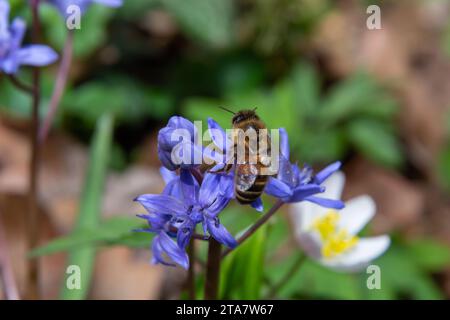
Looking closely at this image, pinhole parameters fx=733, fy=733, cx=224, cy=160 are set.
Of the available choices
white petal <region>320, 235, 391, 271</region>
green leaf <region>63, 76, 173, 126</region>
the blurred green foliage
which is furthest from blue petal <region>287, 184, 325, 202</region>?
green leaf <region>63, 76, 173, 126</region>

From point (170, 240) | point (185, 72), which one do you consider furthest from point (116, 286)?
point (185, 72)

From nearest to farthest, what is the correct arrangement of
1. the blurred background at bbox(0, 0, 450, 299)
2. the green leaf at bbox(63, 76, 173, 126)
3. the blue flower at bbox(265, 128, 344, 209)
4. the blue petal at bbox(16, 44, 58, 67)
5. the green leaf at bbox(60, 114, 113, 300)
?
the blue flower at bbox(265, 128, 344, 209) < the blue petal at bbox(16, 44, 58, 67) < the green leaf at bbox(60, 114, 113, 300) < the blurred background at bbox(0, 0, 450, 299) < the green leaf at bbox(63, 76, 173, 126)

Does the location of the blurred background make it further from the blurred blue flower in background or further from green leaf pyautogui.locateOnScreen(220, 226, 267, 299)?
the blurred blue flower in background

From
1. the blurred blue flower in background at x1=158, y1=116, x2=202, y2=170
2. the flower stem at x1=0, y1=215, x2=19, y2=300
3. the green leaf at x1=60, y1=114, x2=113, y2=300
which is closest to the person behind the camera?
the blurred blue flower in background at x1=158, y1=116, x2=202, y2=170

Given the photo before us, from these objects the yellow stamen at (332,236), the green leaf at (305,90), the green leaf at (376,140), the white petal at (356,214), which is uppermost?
the green leaf at (305,90)

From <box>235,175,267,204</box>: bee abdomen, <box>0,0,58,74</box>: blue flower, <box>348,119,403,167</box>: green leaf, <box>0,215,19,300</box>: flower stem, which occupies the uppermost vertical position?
<box>0,0,58,74</box>: blue flower

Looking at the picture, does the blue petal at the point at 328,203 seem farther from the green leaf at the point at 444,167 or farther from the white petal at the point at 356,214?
the green leaf at the point at 444,167

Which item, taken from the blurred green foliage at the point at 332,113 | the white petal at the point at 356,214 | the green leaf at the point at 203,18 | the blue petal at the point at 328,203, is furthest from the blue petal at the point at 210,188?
the green leaf at the point at 203,18
